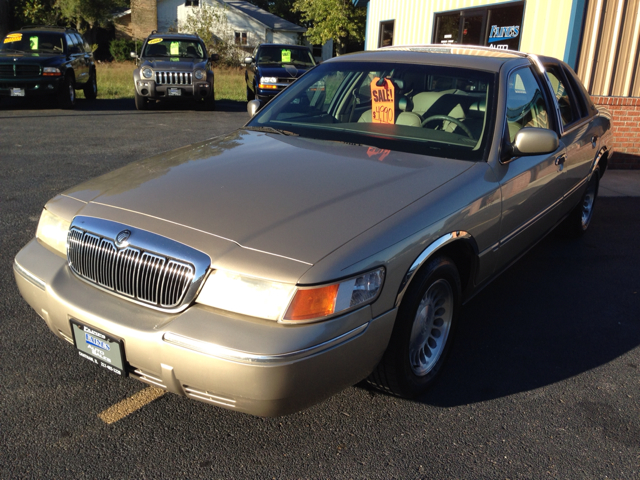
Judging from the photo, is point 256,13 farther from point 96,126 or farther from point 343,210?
point 343,210

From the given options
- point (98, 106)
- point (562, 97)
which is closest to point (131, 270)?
point (562, 97)

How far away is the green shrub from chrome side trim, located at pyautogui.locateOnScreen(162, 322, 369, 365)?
144ft

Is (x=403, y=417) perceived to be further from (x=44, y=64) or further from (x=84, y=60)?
(x=84, y=60)

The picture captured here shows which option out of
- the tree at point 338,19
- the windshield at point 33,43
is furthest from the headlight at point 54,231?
the tree at point 338,19

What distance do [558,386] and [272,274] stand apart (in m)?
1.91

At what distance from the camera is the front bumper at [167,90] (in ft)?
45.9

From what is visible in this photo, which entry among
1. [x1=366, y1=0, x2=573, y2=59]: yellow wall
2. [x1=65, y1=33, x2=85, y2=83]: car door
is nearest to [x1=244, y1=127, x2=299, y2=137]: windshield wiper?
[x1=366, y1=0, x2=573, y2=59]: yellow wall

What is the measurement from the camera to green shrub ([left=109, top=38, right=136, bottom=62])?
138 feet

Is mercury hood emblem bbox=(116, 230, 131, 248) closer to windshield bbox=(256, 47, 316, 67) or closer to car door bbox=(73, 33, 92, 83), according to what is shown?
car door bbox=(73, 33, 92, 83)

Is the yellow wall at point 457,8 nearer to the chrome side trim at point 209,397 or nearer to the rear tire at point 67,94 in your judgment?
the rear tire at point 67,94

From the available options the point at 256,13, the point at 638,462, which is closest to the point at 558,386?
the point at 638,462

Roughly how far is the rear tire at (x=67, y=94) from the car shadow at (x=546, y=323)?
495 inches

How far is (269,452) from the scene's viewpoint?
100 inches

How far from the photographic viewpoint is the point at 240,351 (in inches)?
84.3
